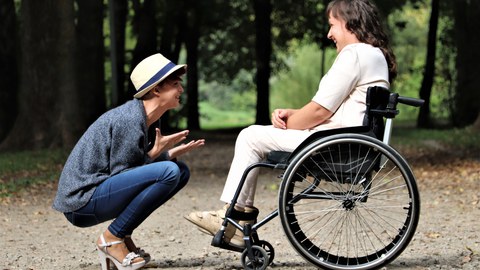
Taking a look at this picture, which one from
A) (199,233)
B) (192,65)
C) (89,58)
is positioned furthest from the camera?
(192,65)

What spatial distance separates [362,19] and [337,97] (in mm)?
489

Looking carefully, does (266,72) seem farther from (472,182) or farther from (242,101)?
(242,101)

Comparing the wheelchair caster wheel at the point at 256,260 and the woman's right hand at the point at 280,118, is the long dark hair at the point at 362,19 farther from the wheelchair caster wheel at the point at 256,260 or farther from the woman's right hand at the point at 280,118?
the wheelchair caster wheel at the point at 256,260

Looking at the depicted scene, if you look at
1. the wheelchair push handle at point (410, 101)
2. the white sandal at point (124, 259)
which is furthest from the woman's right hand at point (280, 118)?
the white sandal at point (124, 259)

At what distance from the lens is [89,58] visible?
57.7 feet

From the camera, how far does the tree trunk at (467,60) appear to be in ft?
77.6

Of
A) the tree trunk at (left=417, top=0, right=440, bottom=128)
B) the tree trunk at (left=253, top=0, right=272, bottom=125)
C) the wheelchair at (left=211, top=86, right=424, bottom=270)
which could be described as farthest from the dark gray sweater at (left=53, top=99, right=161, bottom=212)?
the tree trunk at (left=253, top=0, right=272, bottom=125)

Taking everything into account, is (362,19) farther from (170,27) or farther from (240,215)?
(170,27)

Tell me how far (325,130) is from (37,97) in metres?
13.3

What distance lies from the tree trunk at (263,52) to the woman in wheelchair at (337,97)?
21527mm

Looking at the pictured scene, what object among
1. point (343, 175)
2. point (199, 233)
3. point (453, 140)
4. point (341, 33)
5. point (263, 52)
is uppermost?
point (341, 33)

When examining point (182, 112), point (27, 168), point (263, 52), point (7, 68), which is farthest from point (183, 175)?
point (182, 112)

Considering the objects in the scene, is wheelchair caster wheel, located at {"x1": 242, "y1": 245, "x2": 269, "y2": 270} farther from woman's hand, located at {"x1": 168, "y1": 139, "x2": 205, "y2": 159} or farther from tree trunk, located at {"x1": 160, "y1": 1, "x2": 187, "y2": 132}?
tree trunk, located at {"x1": 160, "y1": 1, "x2": 187, "y2": 132}

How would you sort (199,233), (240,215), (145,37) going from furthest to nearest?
1. (145,37)
2. (199,233)
3. (240,215)
